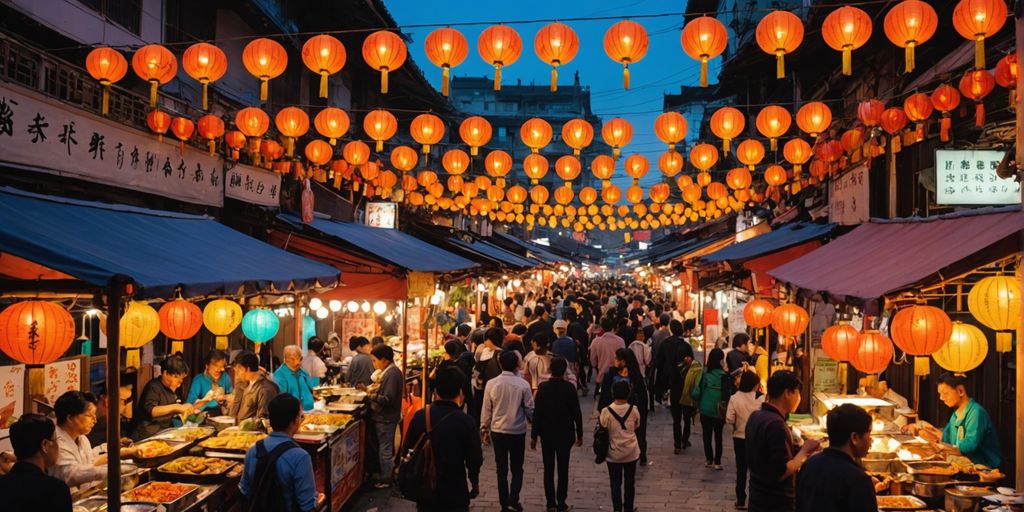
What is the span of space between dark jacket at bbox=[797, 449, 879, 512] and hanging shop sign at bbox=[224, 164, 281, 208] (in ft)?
38.6

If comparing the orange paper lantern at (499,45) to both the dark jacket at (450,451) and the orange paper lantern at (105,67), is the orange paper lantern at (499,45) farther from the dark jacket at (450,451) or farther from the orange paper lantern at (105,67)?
the dark jacket at (450,451)

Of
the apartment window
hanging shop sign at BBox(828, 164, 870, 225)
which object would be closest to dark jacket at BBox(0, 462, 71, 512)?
the apartment window

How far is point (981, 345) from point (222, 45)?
1528 cm

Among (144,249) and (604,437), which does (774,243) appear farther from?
(144,249)

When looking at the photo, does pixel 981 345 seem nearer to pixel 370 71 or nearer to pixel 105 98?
pixel 105 98

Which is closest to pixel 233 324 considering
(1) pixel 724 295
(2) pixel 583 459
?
(2) pixel 583 459

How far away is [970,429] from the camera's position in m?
7.60

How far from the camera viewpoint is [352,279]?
13.3 m

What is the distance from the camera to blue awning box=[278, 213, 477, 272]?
13008mm

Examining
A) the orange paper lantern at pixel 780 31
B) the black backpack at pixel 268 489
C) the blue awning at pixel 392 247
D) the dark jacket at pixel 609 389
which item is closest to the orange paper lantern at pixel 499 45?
the orange paper lantern at pixel 780 31

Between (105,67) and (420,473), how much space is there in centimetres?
732

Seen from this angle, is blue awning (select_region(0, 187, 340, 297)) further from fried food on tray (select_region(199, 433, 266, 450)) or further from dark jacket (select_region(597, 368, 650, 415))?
dark jacket (select_region(597, 368, 650, 415))

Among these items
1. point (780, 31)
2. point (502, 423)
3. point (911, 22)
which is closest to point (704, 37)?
point (780, 31)

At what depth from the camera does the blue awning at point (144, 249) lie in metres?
5.48
